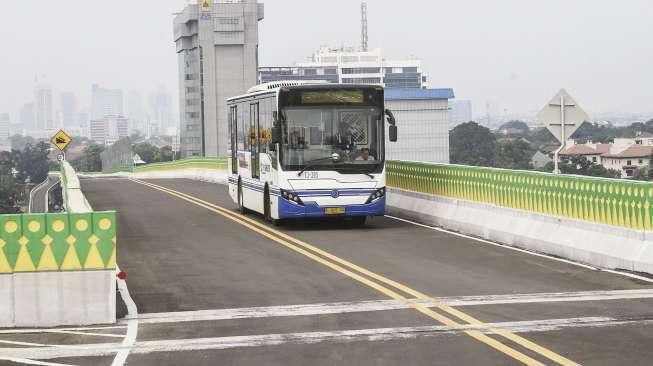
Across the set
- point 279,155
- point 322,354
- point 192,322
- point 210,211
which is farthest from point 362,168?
point 322,354

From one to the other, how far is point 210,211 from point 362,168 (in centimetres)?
768

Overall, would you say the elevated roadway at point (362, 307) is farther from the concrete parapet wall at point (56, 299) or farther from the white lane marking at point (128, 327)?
the concrete parapet wall at point (56, 299)

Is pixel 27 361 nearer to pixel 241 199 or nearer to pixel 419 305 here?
pixel 419 305

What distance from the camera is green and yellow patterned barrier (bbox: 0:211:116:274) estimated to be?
1295 centimetres

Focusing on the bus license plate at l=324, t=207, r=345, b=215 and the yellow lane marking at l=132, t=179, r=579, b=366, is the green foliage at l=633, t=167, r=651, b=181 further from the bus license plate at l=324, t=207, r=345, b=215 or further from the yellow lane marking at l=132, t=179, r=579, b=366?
the yellow lane marking at l=132, t=179, r=579, b=366

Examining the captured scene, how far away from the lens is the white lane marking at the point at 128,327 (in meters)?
10.7

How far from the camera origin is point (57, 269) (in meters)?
13.0

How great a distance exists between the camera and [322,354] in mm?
10539

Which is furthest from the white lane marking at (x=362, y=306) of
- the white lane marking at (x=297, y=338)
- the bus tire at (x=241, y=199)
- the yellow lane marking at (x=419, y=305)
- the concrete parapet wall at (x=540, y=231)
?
the bus tire at (x=241, y=199)

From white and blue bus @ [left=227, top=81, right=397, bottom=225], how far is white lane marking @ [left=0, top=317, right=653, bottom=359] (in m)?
12.7

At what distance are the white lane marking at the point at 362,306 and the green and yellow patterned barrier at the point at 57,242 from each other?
0.91m

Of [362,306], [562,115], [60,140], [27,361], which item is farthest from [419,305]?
[60,140]

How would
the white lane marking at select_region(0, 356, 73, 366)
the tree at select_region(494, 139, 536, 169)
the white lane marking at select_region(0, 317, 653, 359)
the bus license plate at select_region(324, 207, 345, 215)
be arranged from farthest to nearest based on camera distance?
the tree at select_region(494, 139, 536, 169)
the bus license plate at select_region(324, 207, 345, 215)
the white lane marking at select_region(0, 317, 653, 359)
the white lane marking at select_region(0, 356, 73, 366)

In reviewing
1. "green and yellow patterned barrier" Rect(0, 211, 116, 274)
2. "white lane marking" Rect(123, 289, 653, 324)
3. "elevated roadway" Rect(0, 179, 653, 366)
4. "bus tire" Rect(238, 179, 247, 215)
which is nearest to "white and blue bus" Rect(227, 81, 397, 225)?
"elevated roadway" Rect(0, 179, 653, 366)
